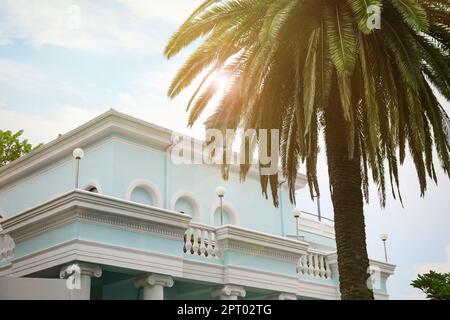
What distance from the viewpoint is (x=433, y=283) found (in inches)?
718

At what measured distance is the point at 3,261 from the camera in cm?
1780

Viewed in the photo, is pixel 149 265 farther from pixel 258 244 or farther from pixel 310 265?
pixel 310 265

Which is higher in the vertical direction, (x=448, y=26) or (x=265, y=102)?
(x=448, y=26)

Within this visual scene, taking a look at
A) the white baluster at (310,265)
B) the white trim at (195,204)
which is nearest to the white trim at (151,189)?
the white trim at (195,204)

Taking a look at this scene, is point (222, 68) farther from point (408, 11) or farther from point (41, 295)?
point (41, 295)

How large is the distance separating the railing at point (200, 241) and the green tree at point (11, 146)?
18.3 meters

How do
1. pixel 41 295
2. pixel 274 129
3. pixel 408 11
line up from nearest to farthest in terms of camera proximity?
pixel 41 295 → pixel 408 11 → pixel 274 129

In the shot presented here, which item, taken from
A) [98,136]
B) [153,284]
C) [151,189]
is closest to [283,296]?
[153,284]

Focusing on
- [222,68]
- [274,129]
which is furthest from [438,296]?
[222,68]

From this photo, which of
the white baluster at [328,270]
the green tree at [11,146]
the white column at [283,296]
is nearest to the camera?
the white column at [283,296]

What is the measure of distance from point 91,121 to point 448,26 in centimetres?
1117

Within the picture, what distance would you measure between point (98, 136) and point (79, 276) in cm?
701

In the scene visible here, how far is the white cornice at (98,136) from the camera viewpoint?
20.4 m

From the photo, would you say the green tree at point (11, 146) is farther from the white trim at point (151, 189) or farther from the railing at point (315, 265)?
the railing at point (315, 265)
